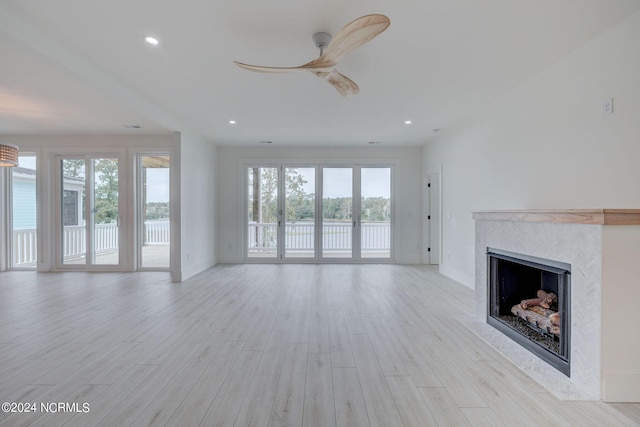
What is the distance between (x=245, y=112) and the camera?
420cm

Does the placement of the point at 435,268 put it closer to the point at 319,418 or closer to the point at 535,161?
the point at 535,161

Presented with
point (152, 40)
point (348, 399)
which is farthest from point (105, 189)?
point (348, 399)

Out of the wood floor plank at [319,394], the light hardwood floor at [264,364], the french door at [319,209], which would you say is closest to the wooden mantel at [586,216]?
the light hardwood floor at [264,364]

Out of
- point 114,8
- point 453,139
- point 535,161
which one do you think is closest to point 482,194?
point 535,161

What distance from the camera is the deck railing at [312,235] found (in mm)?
6492

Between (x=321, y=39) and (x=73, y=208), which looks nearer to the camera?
(x=321, y=39)

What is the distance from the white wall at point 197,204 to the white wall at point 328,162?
0.26m

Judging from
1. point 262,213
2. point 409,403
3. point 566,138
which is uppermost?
point 566,138

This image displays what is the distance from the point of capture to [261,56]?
272 cm

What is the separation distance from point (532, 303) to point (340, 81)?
9.01ft

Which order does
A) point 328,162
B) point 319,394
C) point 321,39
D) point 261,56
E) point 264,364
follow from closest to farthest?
point 319,394
point 264,364
point 321,39
point 261,56
point 328,162

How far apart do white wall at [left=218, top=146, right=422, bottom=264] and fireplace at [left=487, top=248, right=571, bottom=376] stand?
342 cm

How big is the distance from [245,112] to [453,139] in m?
3.53

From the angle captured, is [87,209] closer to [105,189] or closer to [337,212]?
[105,189]
